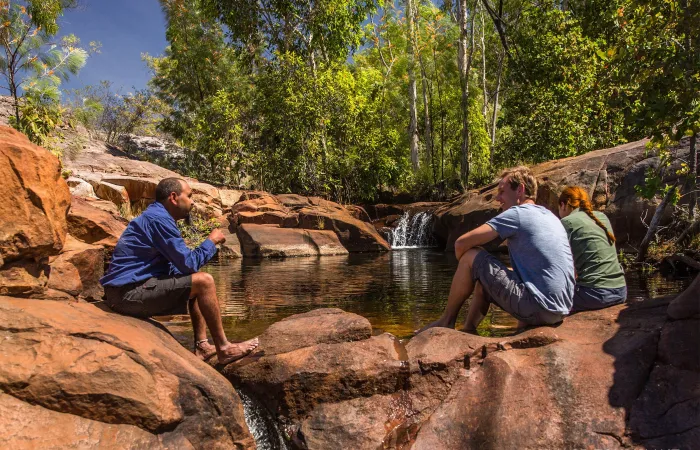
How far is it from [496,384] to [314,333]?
1.53 metres

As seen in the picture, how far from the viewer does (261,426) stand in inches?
155

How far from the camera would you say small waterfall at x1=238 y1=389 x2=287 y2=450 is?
3830 millimetres

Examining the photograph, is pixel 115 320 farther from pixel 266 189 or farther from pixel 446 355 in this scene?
pixel 266 189

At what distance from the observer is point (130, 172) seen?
878 inches

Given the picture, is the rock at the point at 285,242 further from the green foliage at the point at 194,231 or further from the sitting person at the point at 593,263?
the sitting person at the point at 593,263

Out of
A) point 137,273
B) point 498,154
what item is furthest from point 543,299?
point 498,154

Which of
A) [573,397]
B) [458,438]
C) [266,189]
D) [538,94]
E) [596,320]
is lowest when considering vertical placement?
[458,438]

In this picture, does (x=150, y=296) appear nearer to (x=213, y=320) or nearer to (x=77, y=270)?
(x=213, y=320)

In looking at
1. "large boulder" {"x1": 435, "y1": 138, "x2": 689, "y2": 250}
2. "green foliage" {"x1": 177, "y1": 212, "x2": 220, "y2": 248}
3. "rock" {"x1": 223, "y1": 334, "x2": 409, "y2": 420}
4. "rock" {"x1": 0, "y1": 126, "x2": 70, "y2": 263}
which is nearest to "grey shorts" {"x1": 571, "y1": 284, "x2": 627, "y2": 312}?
"rock" {"x1": 223, "y1": 334, "x2": 409, "y2": 420}

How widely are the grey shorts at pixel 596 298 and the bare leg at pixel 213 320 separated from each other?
2720 millimetres

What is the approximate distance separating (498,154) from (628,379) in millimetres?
21283

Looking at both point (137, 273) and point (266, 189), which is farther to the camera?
point (266, 189)

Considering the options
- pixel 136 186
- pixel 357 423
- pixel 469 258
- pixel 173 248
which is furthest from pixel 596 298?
pixel 136 186

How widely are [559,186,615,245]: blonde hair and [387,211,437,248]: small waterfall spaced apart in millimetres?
16487
